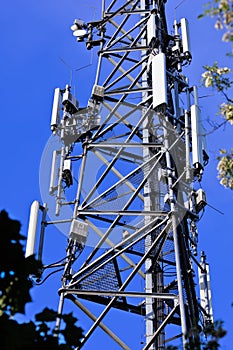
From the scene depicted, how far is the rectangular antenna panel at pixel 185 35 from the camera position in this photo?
1424cm

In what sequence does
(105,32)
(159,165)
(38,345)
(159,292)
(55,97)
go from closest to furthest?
(38,345)
(159,292)
(159,165)
(55,97)
(105,32)

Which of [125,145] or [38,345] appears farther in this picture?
[125,145]

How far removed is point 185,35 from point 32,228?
5.49 meters

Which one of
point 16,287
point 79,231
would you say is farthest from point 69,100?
point 16,287

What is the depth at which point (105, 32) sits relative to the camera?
15.8 meters

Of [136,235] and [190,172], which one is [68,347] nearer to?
[136,235]

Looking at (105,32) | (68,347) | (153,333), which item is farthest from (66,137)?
(68,347)

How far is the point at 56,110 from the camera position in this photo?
1426cm

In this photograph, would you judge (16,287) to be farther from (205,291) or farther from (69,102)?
(69,102)

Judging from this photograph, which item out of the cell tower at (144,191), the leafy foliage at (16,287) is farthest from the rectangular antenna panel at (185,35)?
the leafy foliage at (16,287)

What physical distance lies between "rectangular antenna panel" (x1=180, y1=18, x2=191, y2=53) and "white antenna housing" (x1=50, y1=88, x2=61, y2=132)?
285cm

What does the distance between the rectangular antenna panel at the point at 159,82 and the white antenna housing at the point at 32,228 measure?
9.40ft

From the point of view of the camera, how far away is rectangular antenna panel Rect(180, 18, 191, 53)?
14238 millimetres

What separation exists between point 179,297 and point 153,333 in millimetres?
994
